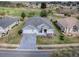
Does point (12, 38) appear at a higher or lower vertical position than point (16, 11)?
lower

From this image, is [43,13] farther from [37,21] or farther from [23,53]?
[23,53]

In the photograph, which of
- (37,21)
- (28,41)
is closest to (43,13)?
(37,21)

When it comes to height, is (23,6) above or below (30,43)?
above

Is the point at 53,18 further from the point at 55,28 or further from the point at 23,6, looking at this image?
the point at 23,6

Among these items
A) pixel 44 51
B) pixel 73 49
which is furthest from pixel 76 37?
pixel 44 51

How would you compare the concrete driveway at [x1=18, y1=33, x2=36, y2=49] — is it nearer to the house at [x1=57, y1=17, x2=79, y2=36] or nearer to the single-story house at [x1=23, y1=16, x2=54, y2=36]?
the single-story house at [x1=23, y1=16, x2=54, y2=36]

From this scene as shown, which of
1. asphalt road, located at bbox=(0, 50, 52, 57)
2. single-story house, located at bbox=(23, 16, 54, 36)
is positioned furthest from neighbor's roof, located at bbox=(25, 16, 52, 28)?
asphalt road, located at bbox=(0, 50, 52, 57)
